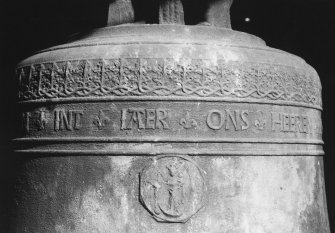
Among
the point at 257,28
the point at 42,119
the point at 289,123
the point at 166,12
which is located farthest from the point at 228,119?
the point at 257,28

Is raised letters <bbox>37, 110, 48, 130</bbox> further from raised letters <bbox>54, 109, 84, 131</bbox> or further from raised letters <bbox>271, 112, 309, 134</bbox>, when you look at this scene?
raised letters <bbox>271, 112, 309, 134</bbox>

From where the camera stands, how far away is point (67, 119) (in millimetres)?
1560

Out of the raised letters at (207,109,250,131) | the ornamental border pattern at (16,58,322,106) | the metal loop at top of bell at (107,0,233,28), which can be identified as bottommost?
the raised letters at (207,109,250,131)

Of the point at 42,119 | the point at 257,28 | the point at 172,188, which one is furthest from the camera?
the point at 257,28

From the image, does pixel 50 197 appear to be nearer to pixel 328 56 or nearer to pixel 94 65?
pixel 94 65

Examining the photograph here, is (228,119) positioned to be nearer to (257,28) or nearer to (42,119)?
(42,119)

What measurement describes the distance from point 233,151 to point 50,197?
1.63 ft

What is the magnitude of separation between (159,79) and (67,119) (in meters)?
0.27

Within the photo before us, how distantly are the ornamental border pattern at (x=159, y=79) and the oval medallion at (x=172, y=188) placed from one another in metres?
0.18

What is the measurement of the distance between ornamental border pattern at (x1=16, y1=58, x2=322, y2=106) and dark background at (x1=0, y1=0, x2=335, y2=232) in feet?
4.08

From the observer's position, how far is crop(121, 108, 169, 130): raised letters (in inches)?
59.3

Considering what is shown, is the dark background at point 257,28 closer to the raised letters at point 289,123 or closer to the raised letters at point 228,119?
the raised letters at point 289,123

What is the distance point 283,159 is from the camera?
5.24 feet

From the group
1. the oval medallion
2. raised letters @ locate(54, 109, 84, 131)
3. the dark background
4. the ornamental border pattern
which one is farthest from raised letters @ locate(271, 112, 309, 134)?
the dark background
